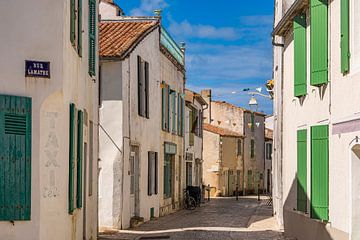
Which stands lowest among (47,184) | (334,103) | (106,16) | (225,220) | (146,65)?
(225,220)

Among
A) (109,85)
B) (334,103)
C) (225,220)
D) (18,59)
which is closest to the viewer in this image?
(18,59)

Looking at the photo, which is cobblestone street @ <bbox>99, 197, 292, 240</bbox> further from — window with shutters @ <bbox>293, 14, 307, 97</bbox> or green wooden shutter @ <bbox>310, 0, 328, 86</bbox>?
green wooden shutter @ <bbox>310, 0, 328, 86</bbox>

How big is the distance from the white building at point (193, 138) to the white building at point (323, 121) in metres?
17.6

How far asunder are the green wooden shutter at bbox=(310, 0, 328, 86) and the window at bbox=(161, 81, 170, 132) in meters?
13.4

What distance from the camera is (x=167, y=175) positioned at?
28.5 meters

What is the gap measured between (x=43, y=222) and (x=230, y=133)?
43658 millimetres

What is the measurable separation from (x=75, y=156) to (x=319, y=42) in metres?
5.22

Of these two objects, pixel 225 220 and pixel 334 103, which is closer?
pixel 334 103

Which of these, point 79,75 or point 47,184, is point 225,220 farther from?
point 47,184

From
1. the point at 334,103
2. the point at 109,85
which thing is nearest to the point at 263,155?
the point at 109,85

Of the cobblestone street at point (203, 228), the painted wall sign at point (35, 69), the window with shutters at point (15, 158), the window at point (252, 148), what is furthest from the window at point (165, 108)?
the window at point (252, 148)

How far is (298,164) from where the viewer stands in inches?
634

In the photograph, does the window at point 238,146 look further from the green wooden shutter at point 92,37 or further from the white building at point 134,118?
the green wooden shutter at point 92,37

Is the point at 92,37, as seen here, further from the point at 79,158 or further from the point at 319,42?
the point at 319,42
